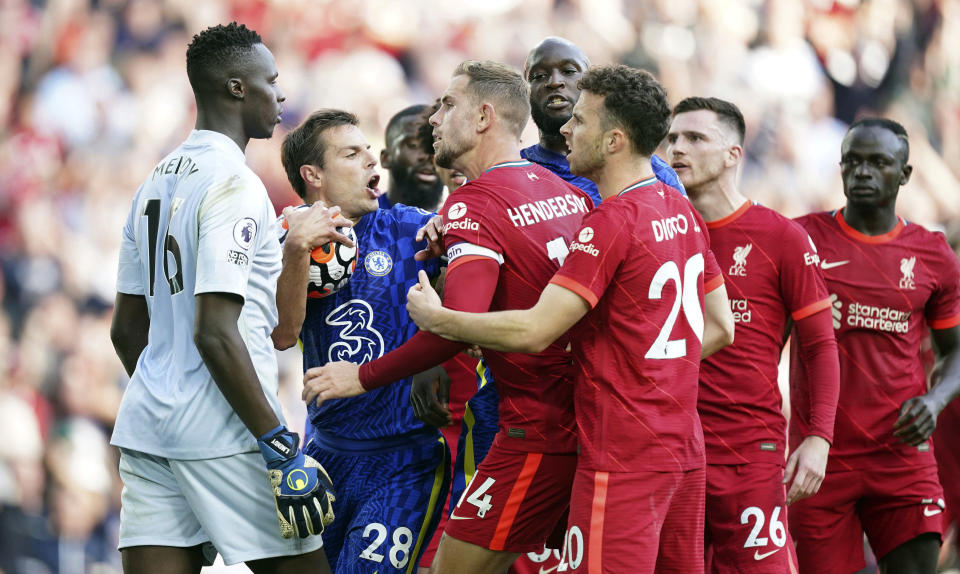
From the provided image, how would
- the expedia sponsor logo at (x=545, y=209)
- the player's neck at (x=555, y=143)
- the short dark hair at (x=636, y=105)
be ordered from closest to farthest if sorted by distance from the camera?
the short dark hair at (x=636, y=105) → the expedia sponsor logo at (x=545, y=209) → the player's neck at (x=555, y=143)

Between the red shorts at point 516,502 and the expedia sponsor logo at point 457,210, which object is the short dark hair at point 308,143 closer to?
the expedia sponsor logo at point 457,210

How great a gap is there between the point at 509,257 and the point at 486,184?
0.30m

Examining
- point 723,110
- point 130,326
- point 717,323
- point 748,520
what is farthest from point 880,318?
point 130,326

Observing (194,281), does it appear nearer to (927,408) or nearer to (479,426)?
(479,426)

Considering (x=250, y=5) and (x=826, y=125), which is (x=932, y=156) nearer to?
(x=826, y=125)

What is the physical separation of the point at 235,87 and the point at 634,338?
1.60 meters

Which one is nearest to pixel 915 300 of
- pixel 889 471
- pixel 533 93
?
pixel 889 471

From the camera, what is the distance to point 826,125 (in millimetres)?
10906

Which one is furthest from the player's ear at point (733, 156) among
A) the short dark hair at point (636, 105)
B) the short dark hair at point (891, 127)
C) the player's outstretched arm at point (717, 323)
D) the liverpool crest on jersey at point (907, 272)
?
the short dark hair at point (636, 105)

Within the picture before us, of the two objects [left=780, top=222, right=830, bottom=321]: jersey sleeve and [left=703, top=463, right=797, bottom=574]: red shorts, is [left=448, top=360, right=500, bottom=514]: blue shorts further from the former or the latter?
[left=780, top=222, right=830, bottom=321]: jersey sleeve

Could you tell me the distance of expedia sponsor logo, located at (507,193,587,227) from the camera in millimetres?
3979

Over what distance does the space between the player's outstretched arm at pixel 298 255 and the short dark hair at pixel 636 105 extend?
108cm

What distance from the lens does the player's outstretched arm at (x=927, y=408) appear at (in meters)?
5.55

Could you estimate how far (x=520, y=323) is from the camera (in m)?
3.61
